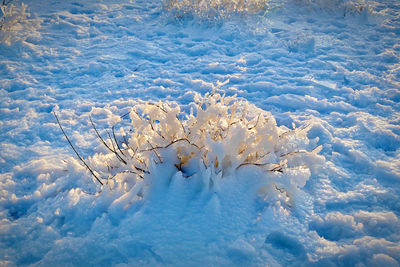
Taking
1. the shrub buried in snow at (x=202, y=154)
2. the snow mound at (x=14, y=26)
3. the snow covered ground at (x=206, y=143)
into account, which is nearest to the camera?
the snow covered ground at (x=206, y=143)

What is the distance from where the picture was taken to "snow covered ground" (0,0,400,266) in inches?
61.1

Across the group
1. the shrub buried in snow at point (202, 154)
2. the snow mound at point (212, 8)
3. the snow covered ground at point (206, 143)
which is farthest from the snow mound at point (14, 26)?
the shrub buried in snow at point (202, 154)

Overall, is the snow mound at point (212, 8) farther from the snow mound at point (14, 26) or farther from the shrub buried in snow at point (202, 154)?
the shrub buried in snow at point (202, 154)

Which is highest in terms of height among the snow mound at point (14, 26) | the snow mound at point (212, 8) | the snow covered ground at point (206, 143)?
the snow mound at point (212, 8)

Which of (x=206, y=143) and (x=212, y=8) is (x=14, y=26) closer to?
(x=212, y=8)

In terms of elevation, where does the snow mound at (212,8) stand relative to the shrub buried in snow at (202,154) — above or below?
above

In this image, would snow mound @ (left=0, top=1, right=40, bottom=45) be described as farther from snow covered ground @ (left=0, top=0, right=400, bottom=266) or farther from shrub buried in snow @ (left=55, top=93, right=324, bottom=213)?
shrub buried in snow @ (left=55, top=93, right=324, bottom=213)

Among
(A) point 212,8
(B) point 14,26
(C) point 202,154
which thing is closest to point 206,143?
(C) point 202,154

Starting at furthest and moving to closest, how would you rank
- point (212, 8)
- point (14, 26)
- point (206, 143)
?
point (212, 8)
point (14, 26)
point (206, 143)

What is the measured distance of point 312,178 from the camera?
207cm

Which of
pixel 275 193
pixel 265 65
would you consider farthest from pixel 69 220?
pixel 265 65

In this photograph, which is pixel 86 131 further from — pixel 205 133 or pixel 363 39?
pixel 363 39

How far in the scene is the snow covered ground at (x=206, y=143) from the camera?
5.09 ft

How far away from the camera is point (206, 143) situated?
5.81 feet
